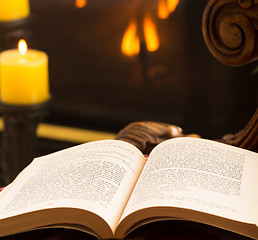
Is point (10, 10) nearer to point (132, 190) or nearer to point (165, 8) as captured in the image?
point (165, 8)

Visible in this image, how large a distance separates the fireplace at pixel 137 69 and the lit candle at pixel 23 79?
365 mm

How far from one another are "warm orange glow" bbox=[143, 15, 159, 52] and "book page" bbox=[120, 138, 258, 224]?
975 millimetres

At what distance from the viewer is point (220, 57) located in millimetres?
996

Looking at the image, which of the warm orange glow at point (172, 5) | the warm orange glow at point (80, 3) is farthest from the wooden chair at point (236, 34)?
the warm orange glow at point (80, 3)

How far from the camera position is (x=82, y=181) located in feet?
2.70

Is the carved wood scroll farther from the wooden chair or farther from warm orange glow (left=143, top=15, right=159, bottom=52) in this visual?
warm orange glow (left=143, top=15, right=159, bottom=52)

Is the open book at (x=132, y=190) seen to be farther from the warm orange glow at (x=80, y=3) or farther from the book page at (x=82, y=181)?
the warm orange glow at (x=80, y=3)

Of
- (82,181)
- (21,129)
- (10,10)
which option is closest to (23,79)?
(21,129)

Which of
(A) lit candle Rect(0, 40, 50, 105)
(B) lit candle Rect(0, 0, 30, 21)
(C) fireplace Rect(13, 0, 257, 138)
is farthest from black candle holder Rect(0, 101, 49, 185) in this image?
(C) fireplace Rect(13, 0, 257, 138)

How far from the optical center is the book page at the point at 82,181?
770mm

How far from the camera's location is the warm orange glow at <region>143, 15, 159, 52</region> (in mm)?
1883

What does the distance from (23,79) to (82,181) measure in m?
0.67

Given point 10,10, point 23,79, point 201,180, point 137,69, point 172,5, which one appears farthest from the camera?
point 137,69

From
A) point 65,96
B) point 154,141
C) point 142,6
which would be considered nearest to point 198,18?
point 142,6
